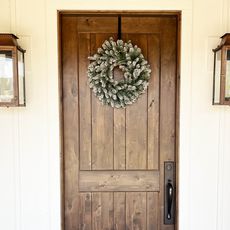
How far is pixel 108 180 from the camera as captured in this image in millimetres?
2039

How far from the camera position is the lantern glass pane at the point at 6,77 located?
170cm

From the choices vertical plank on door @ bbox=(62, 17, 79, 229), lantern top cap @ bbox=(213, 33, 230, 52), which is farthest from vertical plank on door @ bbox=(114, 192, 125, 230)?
lantern top cap @ bbox=(213, 33, 230, 52)

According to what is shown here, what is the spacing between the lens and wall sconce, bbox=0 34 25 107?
170 centimetres

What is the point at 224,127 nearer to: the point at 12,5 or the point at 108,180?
the point at 108,180

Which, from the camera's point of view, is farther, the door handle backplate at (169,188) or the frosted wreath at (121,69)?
the door handle backplate at (169,188)

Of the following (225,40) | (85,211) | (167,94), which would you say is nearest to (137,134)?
(167,94)

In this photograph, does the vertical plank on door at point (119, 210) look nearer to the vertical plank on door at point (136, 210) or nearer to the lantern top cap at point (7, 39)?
the vertical plank on door at point (136, 210)

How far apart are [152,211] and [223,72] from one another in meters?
1.15

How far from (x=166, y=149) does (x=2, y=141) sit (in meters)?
1.21

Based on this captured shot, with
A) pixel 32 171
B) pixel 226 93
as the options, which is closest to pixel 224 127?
pixel 226 93

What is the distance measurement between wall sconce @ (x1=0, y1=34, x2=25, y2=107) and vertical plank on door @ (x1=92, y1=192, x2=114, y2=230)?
93 cm

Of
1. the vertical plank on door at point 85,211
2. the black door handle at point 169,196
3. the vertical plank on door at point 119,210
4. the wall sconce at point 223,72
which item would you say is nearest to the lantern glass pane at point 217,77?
the wall sconce at point 223,72

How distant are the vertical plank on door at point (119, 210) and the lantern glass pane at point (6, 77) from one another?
1.06 m

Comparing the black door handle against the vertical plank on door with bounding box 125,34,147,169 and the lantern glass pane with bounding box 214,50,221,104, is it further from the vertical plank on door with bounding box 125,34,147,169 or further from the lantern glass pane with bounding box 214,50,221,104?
the lantern glass pane with bounding box 214,50,221,104
